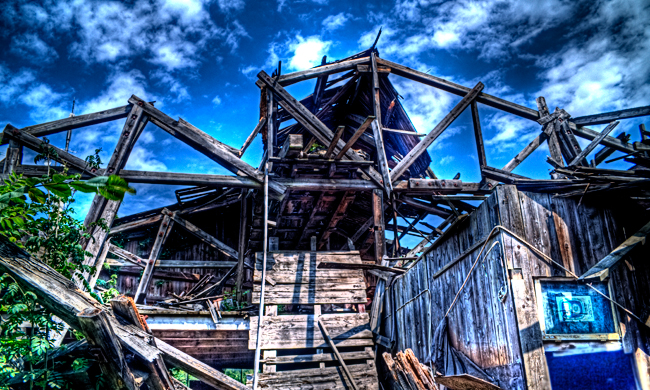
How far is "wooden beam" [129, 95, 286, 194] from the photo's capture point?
10266mm

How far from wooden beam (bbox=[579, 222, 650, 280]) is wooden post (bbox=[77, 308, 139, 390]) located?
15.9ft

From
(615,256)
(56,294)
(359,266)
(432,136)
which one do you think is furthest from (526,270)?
(432,136)

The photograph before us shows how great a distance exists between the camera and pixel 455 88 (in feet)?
40.6

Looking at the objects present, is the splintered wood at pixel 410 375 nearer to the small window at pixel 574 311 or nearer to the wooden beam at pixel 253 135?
the small window at pixel 574 311

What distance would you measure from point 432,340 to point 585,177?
326 cm

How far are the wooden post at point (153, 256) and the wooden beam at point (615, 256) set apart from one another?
1344cm

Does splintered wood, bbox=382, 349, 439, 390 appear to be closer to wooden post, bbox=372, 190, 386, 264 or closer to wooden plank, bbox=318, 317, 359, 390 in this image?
wooden plank, bbox=318, 317, 359, 390

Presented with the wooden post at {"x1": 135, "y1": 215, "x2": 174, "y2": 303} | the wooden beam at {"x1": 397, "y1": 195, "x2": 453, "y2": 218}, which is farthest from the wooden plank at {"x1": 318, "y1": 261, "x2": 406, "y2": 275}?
the wooden post at {"x1": 135, "y1": 215, "x2": 174, "y2": 303}

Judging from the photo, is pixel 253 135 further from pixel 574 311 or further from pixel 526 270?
pixel 574 311

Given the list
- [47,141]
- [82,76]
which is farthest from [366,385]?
[82,76]

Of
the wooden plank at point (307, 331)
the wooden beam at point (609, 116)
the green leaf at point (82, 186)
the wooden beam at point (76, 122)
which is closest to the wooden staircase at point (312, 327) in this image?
the wooden plank at point (307, 331)

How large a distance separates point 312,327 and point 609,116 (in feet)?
29.1

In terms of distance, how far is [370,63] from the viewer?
12.6m

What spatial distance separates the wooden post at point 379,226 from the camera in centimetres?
1002
